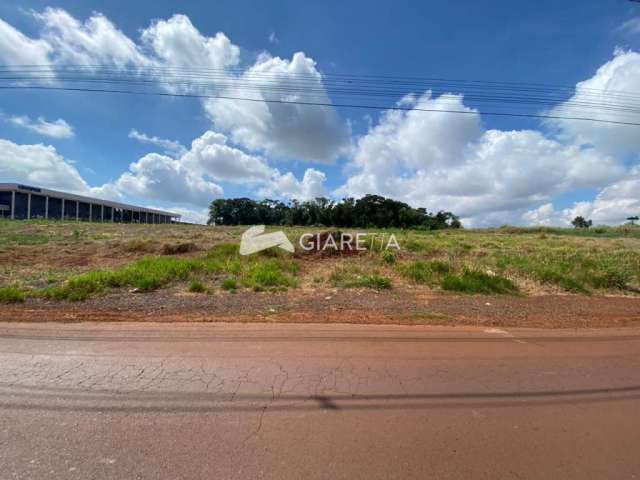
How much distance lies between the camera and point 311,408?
2.85 meters

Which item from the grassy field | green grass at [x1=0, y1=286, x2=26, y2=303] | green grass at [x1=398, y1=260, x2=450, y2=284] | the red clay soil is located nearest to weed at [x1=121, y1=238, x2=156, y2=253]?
the grassy field

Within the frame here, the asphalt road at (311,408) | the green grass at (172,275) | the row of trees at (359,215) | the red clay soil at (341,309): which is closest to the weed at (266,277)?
the green grass at (172,275)

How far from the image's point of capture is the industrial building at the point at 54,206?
209 ft

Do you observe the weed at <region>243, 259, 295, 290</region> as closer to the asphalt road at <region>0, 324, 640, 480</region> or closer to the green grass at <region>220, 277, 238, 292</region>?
the green grass at <region>220, 277, 238, 292</region>

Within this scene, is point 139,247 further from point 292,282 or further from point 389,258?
point 389,258

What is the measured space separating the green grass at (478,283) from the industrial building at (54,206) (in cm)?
8238

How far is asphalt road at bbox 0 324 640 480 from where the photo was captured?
7.09ft

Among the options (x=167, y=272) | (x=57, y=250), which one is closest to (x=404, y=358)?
(x=167, y=272)

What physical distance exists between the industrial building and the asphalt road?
8170 cm

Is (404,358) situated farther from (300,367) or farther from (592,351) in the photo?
(592,351)

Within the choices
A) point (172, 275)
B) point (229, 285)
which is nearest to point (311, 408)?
point (229, 285)

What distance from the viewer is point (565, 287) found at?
979 centimetres

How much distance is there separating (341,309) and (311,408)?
407 cm

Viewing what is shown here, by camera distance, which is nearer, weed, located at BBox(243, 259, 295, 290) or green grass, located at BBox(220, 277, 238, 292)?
green grass, located at BBox(220, 277, 238, 292)
